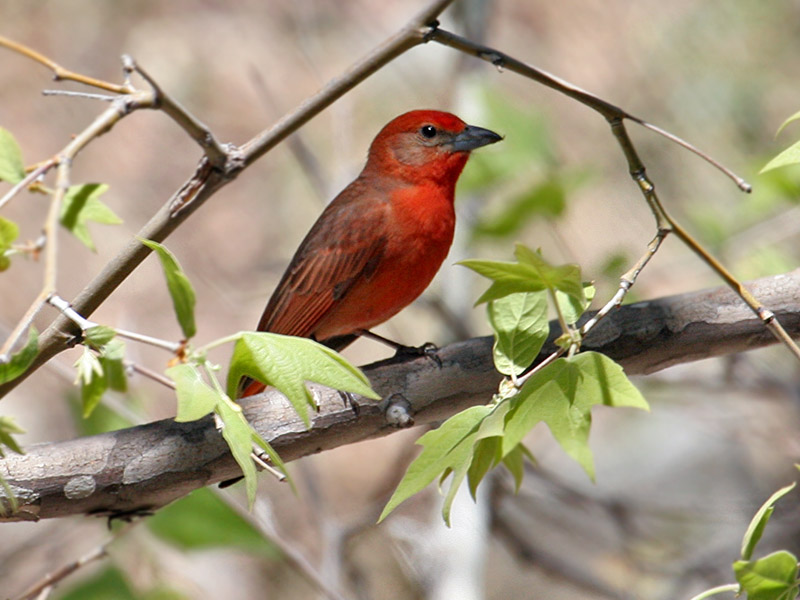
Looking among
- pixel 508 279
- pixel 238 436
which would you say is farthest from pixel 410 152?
pixel 238 436

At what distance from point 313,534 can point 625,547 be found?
8.32 ft

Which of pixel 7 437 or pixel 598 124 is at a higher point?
pixel 598 124

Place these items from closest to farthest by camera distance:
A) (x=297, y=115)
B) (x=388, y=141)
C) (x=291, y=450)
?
(x=297, y=115) < (x=291, y=450) < (x=388, y=141)

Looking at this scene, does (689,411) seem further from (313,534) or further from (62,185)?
(62,185)

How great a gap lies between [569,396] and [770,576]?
44cm

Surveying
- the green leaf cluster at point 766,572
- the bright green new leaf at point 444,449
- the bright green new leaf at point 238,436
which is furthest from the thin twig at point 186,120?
the green leaf cluster at point 766,572

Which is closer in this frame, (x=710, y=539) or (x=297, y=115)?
(x=297, y=115)

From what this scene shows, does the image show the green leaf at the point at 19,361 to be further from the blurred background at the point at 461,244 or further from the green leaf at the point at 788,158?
the blurred background at the point at 461,244

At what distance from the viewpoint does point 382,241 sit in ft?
10.9

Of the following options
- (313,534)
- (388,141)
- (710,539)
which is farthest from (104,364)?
(313,534)

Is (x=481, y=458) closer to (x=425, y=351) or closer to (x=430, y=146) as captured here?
(x=425, y=351)

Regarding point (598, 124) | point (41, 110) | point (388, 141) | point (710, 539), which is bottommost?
point (710, 539)

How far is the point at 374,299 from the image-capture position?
3.33 m

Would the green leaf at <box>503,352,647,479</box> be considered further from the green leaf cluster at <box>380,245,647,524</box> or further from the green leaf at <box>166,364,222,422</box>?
the green leaf at <box>166,364,222,422</box>
